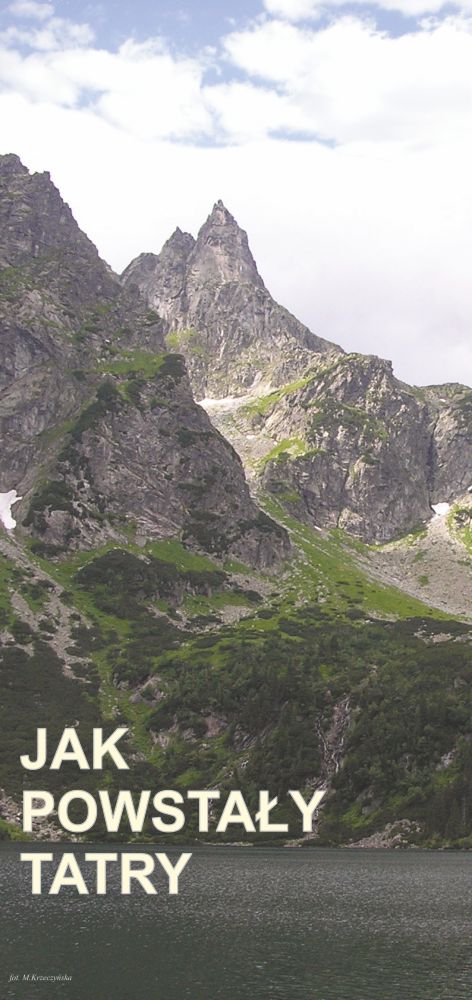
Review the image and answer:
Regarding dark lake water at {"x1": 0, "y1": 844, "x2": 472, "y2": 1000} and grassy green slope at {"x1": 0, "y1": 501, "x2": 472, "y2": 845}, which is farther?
grassy green slope at {"x1": 0, "y1": 501, "x2": 472, "y2": 845}

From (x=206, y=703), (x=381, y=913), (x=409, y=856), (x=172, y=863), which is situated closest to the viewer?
(x=381, y=913)

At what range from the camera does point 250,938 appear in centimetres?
6431

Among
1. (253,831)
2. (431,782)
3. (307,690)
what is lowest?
(253,831)

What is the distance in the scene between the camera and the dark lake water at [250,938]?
4881cm

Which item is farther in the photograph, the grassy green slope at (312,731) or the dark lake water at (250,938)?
the grassy green slope at (312,731)

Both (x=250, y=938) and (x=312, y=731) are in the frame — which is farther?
(x=312, y=731)

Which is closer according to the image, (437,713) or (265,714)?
(437,713)

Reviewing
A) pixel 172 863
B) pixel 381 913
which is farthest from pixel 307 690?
pixel 381 913

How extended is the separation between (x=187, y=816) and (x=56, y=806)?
906 inches

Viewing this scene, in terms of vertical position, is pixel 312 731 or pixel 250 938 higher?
pixel 250 938

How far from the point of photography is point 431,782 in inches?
5960

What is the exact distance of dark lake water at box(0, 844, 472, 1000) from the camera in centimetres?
4881

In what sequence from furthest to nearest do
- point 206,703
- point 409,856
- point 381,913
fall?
point 206,703
point 409,856
point 381,913

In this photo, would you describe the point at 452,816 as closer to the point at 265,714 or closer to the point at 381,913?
the point at 265,714
